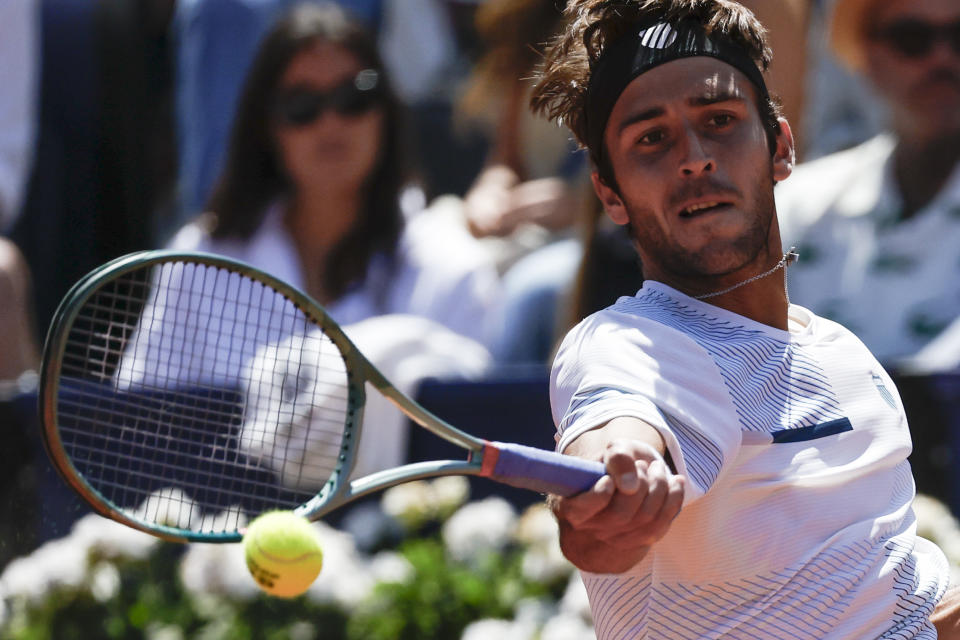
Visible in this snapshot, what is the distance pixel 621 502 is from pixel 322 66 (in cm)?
351

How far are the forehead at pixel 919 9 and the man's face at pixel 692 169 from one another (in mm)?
2595

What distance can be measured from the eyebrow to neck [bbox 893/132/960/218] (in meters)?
2.58

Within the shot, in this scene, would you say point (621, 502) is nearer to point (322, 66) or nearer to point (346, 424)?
point (346, 424)

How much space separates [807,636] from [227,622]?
7.13ft

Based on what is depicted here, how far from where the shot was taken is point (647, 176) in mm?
2209

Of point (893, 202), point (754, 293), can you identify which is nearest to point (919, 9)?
point (893, 202)

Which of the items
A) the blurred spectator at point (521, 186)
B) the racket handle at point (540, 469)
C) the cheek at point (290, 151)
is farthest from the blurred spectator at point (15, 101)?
the racket handle at point (540, 469)

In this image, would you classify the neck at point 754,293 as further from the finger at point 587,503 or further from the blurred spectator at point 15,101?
the blurred spectator at point 15,101

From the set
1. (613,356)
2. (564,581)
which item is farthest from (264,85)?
(613,356)

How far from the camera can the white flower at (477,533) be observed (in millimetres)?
3910

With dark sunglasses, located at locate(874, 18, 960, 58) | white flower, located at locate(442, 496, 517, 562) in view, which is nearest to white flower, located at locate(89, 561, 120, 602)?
white flower, located at locate(442, 496, 517, 562)

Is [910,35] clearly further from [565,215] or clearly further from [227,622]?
[227,622]

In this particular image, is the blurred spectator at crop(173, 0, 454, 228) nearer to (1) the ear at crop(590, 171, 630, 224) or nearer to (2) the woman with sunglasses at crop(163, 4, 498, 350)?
(2) the woman with sunglasses at crop(163, 4, 498, 350)

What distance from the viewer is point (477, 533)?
12.9 ft
